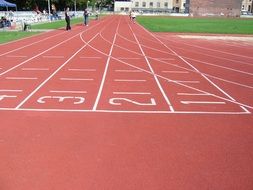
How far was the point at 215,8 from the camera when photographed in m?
92.1

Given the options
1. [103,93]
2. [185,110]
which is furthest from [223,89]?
[103,93]

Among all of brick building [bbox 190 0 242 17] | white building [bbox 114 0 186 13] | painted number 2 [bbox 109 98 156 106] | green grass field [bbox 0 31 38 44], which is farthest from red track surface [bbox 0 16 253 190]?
white building [bbox 114 0 186 13]

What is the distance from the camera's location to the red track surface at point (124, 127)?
4797mm

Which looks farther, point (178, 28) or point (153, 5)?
point (153, 5)

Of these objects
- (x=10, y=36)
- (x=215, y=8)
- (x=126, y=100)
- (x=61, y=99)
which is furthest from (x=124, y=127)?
(x=215, y=8)

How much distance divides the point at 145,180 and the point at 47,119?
3.04m

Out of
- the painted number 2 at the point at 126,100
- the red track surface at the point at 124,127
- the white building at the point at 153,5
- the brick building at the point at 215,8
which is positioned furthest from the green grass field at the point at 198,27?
the white building at the point at 153,5

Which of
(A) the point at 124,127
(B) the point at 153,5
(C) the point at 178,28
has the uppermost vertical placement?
(B) the point at 153,5

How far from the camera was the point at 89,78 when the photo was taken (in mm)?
11023

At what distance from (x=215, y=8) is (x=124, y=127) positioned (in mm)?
91077

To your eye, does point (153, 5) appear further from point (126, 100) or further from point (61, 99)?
point (61, 99)

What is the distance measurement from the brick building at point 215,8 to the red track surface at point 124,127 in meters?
81.0

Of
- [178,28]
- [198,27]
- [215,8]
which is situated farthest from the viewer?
[215,8]

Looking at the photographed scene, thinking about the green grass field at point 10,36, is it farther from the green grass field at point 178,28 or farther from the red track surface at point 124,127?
the red track surface at point 124,127
